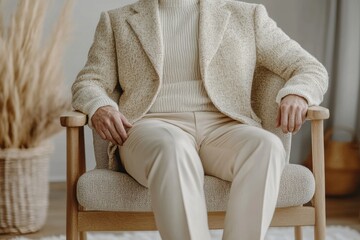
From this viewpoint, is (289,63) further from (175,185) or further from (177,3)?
(175,185)

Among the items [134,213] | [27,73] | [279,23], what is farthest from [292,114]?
[279,23]

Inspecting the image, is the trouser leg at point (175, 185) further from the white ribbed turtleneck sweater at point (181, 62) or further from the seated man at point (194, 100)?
the white ribbed turtleneck sweater at point (181, 62)

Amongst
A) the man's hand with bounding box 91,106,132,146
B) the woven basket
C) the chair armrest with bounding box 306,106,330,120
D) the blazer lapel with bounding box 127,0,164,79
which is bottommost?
the woven basket

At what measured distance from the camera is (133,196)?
1.64 m

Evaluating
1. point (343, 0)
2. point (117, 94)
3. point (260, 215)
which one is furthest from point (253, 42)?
point (343, 0)

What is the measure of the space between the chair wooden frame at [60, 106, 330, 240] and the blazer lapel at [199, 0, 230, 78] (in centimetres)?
38

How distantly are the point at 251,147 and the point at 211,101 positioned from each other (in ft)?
1.12

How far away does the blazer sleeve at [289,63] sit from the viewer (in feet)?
5.75

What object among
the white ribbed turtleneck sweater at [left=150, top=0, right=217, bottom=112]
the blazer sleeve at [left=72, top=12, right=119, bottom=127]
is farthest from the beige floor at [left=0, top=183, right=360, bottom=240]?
the white ribbed turtleneck sweater at [left=150, top=0, right=217, bottom=112]

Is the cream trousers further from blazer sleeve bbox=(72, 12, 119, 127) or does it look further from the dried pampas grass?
the dried pampas grass

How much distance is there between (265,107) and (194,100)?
9.7 inches

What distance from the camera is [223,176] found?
1641 mm

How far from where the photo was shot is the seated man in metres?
1.49

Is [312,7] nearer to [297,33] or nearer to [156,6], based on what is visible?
[297,33]
